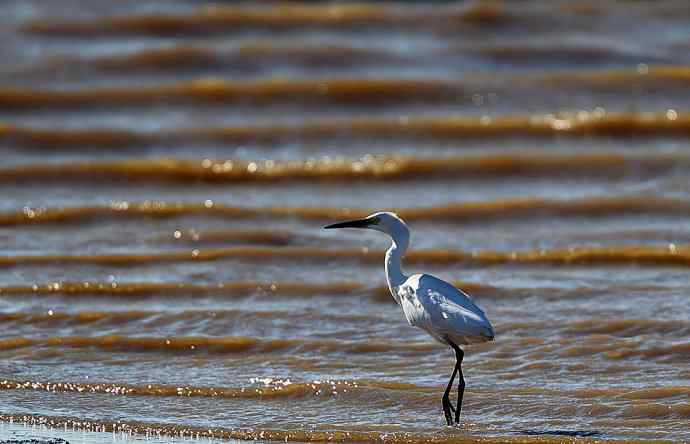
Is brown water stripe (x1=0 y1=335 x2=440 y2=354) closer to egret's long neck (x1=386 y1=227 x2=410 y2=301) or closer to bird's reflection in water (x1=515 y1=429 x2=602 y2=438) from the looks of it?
egret's long neck (x1=386 y1=227 x2=410 y2=301)

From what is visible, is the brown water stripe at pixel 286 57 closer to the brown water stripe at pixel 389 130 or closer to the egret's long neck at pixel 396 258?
the brown water stripe at pixel 389 130

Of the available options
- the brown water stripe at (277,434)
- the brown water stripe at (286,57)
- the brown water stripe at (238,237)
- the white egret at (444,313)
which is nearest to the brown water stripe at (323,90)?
the brown water stripe at (286,57)

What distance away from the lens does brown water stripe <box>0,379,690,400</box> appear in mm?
6961

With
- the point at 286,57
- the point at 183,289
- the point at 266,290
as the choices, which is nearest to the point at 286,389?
the point at 266,290

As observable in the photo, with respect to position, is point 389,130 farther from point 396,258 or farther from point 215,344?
point 396,258

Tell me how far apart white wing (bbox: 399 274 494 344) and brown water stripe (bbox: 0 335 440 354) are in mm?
1099

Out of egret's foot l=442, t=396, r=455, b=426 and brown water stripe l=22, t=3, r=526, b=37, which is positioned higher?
brown water stripe l=22, t=3, r=526, b=37

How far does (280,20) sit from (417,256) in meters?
7.00

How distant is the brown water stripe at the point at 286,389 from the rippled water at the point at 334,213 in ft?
0.06

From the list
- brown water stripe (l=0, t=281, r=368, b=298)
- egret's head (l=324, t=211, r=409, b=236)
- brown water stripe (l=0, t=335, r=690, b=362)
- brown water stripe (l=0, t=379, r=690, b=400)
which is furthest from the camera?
brown water stripe (l=0, t=281, r=368, b=298)

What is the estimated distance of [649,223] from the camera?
1066 cm

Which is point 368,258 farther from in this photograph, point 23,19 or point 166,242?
point 23,19

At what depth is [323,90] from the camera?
1420cm

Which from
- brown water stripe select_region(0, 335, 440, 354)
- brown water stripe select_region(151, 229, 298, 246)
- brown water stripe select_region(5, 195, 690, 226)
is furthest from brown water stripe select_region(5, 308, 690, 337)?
brown water stripe select_region(5, 195, 690, 226)
